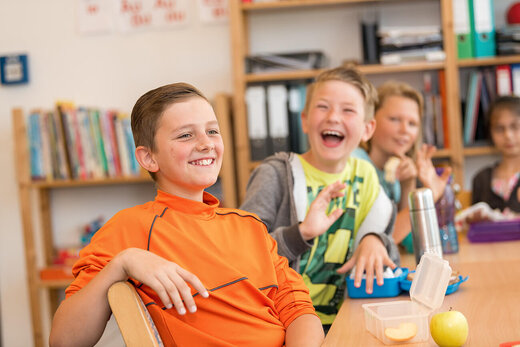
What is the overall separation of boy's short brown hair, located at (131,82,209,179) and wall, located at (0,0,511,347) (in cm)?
219

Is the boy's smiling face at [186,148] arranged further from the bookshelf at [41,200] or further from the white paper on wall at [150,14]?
the white paper on wall at [150,14]

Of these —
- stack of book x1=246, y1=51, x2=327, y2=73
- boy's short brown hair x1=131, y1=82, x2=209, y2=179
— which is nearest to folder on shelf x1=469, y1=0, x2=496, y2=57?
stack of book x1=246, y1=51, x2=327, y2=73

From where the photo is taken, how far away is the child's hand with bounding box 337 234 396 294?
133cm

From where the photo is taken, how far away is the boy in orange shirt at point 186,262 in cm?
100

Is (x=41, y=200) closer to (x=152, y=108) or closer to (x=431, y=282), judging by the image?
(x=152, y=108)

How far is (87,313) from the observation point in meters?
1.00

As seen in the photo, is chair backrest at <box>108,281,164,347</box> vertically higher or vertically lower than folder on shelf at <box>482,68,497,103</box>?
lower

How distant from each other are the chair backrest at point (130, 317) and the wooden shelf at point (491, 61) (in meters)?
2.56

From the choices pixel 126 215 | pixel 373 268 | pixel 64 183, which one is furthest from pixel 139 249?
pixel 64 183

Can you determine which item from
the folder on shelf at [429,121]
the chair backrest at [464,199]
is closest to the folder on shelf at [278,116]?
the folder on shelf at [429,121]

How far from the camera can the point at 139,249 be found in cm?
102

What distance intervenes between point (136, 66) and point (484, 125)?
76.2 inches

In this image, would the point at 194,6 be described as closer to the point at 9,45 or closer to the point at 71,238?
the point at 9,45

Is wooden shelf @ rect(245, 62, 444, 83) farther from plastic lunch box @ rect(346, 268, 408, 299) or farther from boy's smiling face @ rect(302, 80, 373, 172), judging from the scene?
plastic lunch box @ rect(346, 268, 408, 299)
